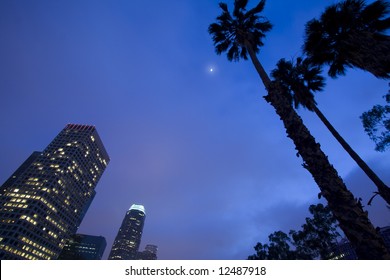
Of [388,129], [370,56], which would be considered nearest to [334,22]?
[370,56]

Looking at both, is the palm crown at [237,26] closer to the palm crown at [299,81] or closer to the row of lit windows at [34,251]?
the palm crown at [299,81]

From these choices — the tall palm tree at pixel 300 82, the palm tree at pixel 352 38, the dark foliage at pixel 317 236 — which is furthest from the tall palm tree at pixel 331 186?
the dark foliage at pixel 317 236

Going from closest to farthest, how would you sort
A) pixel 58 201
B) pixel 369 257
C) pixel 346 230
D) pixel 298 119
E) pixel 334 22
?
pixel 369 257
pixel 346 230
pixel 298 119
pixel 334 22
pixel 58 201

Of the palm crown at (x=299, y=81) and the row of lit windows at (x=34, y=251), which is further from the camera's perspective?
the row of lit windows at (x=34, y=251)

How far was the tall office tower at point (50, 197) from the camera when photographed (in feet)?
302

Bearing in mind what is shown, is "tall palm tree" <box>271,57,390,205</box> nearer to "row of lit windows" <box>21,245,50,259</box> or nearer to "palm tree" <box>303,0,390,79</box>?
"palm tree" <box>303,0,390,79</box>

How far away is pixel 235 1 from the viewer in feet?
37.4

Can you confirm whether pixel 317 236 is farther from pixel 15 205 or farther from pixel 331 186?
pixel 15 205

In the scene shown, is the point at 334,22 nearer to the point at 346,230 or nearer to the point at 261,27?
the point at 261,27

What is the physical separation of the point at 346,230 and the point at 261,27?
10922 mm

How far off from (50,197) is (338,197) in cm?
13240

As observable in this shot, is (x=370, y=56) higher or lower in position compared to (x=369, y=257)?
higher

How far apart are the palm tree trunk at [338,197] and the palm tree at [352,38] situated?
4.23 metres

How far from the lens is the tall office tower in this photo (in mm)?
92062
